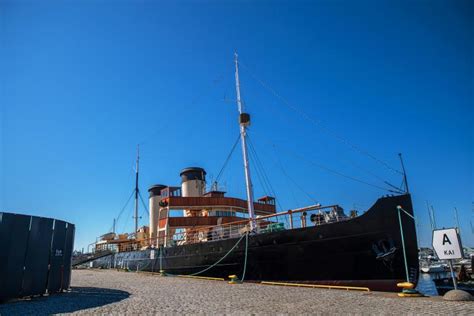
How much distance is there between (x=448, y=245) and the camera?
9.36 meters

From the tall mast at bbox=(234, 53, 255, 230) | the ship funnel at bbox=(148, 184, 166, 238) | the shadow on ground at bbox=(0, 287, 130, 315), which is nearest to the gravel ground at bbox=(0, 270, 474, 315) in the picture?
the shadow on ground at bbox=(0, 287, 130, 315)

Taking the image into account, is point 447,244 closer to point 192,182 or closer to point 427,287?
point 192,182

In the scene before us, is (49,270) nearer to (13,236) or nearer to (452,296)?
(13,236)

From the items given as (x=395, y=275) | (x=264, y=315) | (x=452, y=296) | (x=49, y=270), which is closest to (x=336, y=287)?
(x=395, y=275)

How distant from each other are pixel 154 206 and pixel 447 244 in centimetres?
2876

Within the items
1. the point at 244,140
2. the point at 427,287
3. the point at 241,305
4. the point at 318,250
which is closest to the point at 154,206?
the point at 244,140

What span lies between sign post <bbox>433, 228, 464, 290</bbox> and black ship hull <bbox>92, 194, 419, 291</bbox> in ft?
10.1

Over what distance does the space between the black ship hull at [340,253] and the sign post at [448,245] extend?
3092mm

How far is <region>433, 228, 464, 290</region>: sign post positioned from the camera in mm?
9125

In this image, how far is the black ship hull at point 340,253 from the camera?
12.7 m

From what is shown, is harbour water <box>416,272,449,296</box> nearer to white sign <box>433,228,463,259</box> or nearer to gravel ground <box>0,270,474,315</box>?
white sign <box>433,228,463,259</box>

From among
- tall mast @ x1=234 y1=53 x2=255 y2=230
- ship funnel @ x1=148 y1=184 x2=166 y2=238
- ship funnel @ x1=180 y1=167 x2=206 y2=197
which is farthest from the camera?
ship funnel @ x1=148 y1=184 x2=166 y2=238

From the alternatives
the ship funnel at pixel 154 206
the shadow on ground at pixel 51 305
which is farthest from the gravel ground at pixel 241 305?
the ship funnel at pixel 154 206

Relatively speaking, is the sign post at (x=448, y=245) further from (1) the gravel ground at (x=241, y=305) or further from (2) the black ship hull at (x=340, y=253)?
(2) the black ship hull at (x=340, y=253)
